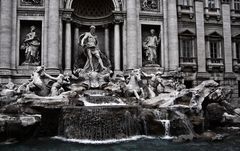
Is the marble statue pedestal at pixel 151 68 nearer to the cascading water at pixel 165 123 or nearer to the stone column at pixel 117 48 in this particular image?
the stone column at pixel 117 48

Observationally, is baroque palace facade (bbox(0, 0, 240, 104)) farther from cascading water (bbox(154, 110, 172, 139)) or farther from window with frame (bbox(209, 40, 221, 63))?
cascading water (bbox(154, 110, 172, 139))

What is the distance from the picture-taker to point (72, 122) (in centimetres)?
1427

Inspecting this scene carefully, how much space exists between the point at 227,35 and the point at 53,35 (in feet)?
52.6

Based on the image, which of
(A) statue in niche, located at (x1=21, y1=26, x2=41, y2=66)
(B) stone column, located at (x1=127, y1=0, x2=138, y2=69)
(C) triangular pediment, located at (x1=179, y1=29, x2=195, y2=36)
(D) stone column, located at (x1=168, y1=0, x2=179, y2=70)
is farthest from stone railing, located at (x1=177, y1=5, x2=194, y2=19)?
(A) statue in niche, located at (x1=21, y1=26, x2=41, y2=66)

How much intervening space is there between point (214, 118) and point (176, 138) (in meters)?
5.13

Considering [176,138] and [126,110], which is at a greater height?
[126,110]

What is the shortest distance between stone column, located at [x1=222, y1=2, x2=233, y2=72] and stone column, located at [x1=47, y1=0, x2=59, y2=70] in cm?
1538

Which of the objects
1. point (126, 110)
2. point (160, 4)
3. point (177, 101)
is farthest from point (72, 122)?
point (160, 4)

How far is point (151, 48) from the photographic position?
23.3 meters

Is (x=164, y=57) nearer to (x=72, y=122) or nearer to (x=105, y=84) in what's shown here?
(x=105, y=84)

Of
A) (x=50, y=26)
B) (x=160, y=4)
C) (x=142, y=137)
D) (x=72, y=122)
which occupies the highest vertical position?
(x=160, y=4)

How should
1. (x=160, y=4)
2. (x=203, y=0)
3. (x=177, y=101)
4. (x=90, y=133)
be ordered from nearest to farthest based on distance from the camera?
(x=90, y=133)
(x=177, y=101)
(x=160, y=4)
(x=203, y=0)

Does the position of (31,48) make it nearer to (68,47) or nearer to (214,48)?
(68,47)

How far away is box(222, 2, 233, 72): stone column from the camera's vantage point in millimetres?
25422
